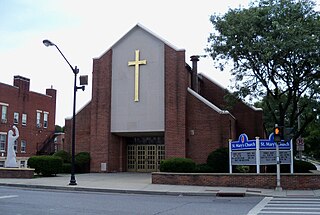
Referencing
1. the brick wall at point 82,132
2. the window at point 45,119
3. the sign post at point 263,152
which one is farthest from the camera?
the window at point 45,119

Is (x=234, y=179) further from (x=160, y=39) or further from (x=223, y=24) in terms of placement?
(x=160, y=39)

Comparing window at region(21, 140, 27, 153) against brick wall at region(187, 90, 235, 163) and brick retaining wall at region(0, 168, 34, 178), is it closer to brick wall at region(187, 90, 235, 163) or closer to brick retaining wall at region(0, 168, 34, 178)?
brick retaining wall at region(0, 168, 34, 178)

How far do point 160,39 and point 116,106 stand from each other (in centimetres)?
656

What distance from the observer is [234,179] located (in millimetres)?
20500

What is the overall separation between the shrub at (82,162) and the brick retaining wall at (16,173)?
689cm

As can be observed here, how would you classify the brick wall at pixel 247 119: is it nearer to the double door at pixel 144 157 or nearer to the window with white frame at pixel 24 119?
the double door at pixel 144 157

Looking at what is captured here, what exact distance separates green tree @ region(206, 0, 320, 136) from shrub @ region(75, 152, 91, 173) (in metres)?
13.5

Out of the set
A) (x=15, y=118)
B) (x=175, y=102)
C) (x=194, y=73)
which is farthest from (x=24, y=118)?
(x=175, y=102)

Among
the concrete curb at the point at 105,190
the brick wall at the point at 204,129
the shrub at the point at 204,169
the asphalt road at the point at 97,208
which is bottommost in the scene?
the concrete curb at the point at 105,190

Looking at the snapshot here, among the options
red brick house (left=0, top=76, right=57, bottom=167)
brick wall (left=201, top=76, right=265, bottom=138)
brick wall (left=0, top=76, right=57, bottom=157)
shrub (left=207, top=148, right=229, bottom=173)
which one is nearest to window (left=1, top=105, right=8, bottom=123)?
red brick house (left=0, top=76, right=57, bottom=167)

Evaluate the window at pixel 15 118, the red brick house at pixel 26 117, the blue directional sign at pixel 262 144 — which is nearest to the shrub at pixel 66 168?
the blue directional sign at pixel 262 144

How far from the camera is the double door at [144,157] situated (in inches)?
1302

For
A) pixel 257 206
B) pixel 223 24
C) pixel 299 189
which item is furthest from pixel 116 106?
pixel 257 206

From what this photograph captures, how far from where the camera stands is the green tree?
22.3m
